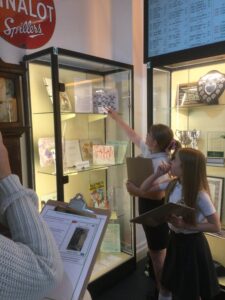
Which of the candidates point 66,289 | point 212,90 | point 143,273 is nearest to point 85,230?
point 66,289

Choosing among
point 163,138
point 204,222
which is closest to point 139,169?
point 163,138

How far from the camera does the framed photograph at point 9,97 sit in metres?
1.73

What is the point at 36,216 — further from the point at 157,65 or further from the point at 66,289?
the point at 157,65

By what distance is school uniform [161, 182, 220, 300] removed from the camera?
158cm

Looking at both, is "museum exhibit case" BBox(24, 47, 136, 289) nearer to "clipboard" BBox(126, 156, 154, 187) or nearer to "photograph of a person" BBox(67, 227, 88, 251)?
"clipboard" BBox(126, 156, 154, 187)

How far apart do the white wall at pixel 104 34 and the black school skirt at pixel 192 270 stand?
127 centimetres

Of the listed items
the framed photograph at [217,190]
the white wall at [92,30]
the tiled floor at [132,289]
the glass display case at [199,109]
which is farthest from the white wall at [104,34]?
the framed photograph at [217,190]

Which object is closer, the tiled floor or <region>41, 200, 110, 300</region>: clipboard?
<region>41, 200, 110, 300</region>: clipboard

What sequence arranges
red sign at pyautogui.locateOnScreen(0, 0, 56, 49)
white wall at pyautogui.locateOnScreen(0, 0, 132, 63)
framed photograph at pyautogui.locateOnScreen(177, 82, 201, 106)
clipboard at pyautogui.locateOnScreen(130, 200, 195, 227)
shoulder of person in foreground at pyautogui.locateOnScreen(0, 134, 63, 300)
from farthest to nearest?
framed photograph at pyautogui.locateOnScreen(177, 82, 201, 106) < white wall at pyautogui.locateOnScreen(0, 0, 132, 63) < red sign at pyautogui.locateOnScreen(0, 0, 56, 49) < clipboard at pyautogui.locateOnScreen(130, 200, 195, 227) < shoulder of person in foreground at pyautogui.locateOnScreen(0, 134, 63, 300)

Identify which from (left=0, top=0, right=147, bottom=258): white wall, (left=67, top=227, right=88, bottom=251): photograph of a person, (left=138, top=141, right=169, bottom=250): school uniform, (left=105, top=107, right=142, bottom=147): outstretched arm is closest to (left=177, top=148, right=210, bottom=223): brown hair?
(left=138, top=141, right=169, bottom=250): school uniform

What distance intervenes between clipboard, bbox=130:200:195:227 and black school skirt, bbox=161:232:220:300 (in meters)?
0.19

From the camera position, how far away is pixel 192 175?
63.2 inches

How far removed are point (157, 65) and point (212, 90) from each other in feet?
1.65

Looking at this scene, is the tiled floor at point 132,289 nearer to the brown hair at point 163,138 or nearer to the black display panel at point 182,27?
the brown hair at point 163,138
